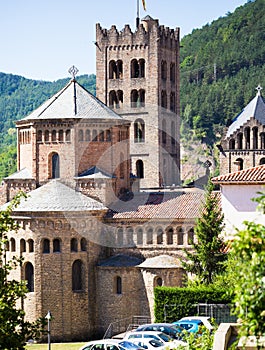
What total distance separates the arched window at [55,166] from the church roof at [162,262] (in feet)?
28.8

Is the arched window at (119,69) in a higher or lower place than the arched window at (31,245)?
higher

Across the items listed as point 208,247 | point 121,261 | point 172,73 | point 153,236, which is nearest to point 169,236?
point 153,236

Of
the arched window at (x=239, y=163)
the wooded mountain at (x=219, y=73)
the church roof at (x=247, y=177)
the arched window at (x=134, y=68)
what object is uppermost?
the wooded mountain at (x=219, y=73)

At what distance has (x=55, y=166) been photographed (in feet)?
203

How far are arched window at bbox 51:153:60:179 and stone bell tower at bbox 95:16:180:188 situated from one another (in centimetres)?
1678

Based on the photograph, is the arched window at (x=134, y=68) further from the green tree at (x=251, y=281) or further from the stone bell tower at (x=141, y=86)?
the green tree at (x=251, y=281)

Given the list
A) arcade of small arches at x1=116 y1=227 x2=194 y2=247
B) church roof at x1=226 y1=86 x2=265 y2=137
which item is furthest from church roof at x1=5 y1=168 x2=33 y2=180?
church roof at x1=226 y1=86 x2=265 y2=137

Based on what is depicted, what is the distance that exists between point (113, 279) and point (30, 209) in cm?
615

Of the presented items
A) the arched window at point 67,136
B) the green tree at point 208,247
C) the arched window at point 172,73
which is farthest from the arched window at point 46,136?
the arched window at point 172,73

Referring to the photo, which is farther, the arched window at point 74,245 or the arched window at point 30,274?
the arched window at point 74,245

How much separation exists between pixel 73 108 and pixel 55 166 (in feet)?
12.4

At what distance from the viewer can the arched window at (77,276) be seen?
188 feet

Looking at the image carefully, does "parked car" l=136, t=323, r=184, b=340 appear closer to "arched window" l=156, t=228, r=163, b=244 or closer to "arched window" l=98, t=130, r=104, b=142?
"arched window" l=156, t=228, r=163, b=244

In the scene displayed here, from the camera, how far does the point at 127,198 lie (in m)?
60.9
